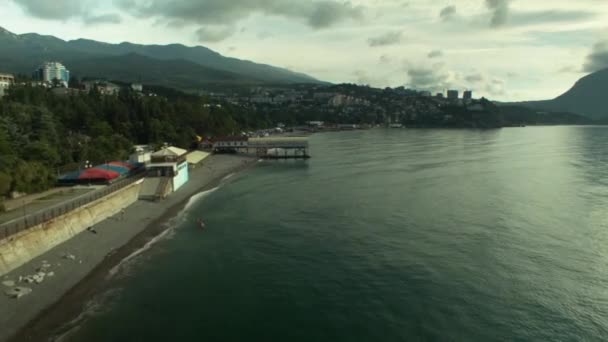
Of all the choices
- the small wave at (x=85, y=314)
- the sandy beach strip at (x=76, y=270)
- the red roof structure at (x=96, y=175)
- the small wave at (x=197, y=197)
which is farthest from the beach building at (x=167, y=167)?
the small wave at (x=85, y=314)

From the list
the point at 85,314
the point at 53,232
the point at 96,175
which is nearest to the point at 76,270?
the point at 53,232

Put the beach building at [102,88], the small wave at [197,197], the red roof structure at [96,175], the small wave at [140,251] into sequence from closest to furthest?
the small wave at [140,251]
the red roof structure at [96,175]
the small wave at [197,197]
the beach building at [102,88]

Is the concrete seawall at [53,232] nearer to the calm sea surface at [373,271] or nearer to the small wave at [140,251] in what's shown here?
the small wave at [140,251]

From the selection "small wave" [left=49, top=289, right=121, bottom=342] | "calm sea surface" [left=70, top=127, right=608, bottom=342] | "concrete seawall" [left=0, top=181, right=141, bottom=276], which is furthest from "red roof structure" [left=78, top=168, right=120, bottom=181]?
"small wave" [left=49, top=289, right=121, bottom=342]

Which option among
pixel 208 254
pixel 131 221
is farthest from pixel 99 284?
pixel 131 221

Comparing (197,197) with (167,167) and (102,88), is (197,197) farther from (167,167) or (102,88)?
(102,88)

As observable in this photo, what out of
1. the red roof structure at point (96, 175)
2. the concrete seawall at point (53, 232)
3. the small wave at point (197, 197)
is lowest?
the small wave at point (197, 197)

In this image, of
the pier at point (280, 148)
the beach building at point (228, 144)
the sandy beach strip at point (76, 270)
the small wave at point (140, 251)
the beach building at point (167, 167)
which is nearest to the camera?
the sandy beach strip at point (76, 270)
